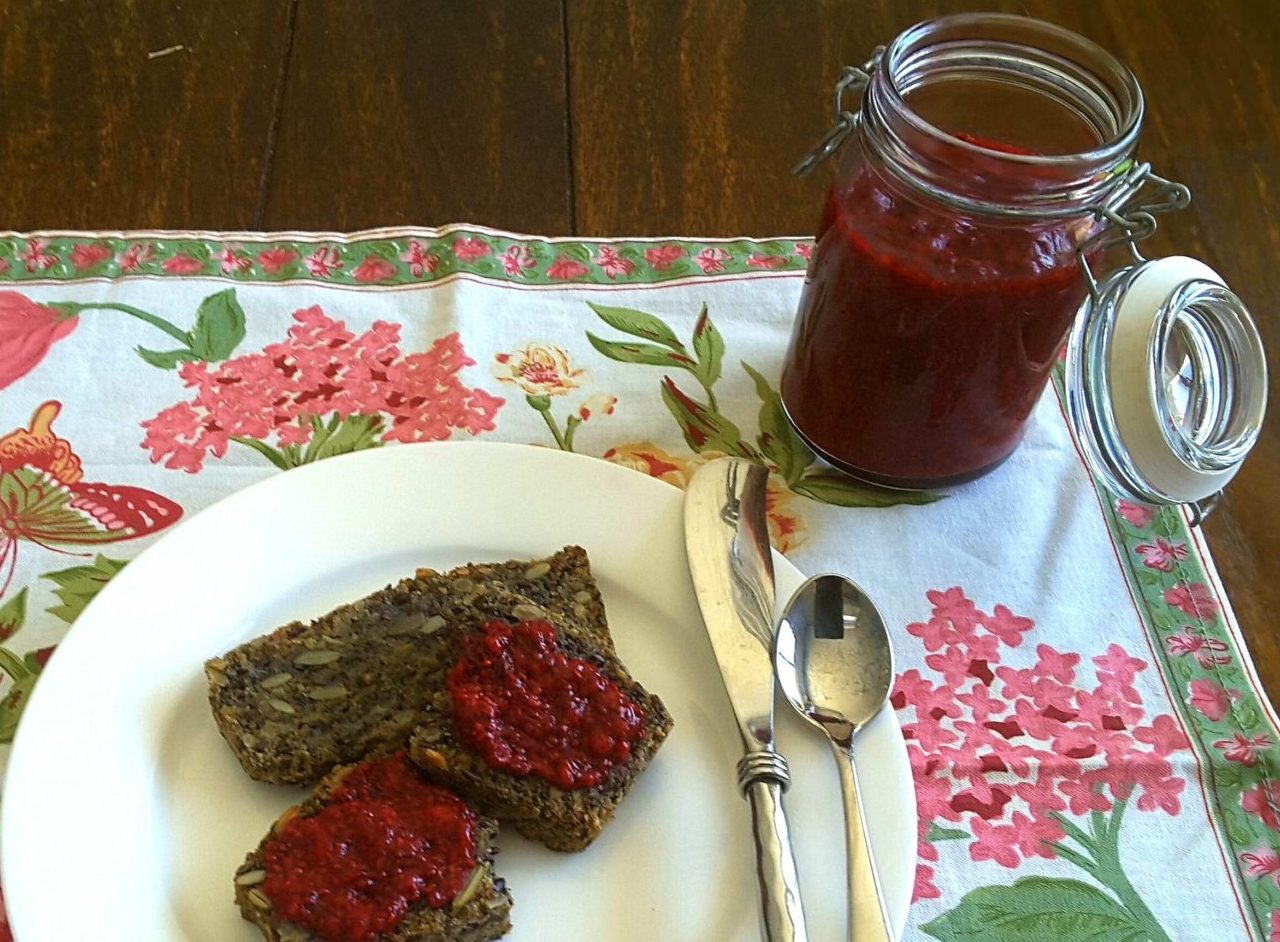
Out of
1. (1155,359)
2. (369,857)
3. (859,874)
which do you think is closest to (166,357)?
(369,857)

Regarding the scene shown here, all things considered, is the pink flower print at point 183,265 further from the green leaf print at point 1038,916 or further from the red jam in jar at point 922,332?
the green leaf print at point 1038,916

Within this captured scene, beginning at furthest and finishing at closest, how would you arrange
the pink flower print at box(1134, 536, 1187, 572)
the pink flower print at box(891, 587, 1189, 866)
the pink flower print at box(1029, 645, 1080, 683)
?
the pink flower print at box(1134, 536, 1187, 572), the pink flower print at box(1029, 645, 1080, 683), the pink flower print at box(891, 587, 1189, 866)

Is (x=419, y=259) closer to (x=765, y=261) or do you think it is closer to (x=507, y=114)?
(x=507, y=114)

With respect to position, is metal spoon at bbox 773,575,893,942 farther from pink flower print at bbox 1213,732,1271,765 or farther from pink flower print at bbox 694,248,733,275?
pink flower print at bbox 694,248,733,275

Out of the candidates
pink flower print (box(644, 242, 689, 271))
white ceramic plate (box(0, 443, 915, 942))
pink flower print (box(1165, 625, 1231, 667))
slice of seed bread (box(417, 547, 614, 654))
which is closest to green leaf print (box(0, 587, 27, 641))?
white ceramic plate (box(0, 443, 915, 942))

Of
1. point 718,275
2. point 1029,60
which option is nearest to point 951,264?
point 1029,60

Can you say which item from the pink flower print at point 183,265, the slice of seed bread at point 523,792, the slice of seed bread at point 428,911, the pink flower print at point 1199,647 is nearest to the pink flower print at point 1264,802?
the pink flower print at point 1199,647
